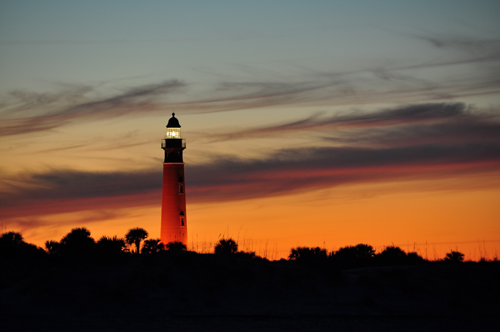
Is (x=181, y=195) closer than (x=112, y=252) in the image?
No

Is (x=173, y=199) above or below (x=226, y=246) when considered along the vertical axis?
above

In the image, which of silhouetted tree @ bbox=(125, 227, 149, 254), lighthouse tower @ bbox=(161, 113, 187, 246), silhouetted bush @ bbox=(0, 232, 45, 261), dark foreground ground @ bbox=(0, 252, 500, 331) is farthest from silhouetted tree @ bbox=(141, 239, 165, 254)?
dark foreground ground @ bbox=(0, 252, 500, 331)

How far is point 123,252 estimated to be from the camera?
32312mm

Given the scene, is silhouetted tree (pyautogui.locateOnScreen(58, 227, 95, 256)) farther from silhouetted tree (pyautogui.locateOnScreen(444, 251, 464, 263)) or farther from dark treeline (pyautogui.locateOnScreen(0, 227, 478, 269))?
silhouetted tree (pyautogui.locateOnScreen(444, 251, 464, 263))

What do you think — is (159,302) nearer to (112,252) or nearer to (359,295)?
(112,252)

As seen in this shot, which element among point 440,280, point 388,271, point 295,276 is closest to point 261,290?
point 295,276

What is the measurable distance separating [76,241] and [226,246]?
10.2 m

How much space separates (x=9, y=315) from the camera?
23.1 meters

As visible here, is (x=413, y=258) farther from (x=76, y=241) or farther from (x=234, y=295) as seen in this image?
(x=76, y=241)

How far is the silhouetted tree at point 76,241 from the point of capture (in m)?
37.6

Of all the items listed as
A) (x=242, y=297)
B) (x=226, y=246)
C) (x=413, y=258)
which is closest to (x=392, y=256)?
(x=413, y=258)

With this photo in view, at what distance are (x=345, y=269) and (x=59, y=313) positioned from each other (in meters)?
16.7

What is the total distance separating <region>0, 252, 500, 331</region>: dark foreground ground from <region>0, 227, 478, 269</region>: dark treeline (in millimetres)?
2138

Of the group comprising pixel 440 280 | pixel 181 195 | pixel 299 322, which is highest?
pixel 181 195
